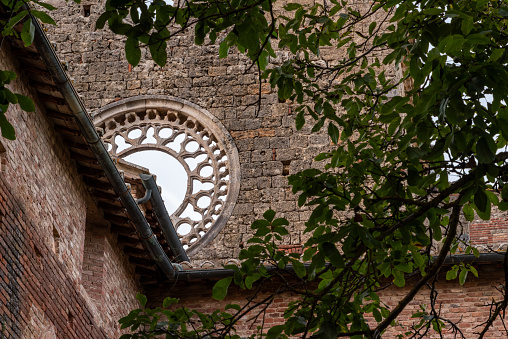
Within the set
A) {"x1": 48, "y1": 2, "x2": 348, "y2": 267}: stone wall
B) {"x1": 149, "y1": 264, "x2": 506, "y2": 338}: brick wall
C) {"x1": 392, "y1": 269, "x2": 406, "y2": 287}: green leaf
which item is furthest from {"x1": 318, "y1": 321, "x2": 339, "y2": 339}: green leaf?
{"x1": 48, "y1": 2, "x2": 348, "y2": 267}: stone wall

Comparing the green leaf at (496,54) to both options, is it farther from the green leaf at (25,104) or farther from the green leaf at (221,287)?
the green leaf at (25,104)

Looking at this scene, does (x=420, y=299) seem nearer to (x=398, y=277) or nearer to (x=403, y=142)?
(x=398, y=277)

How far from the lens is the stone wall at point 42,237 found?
8469mm

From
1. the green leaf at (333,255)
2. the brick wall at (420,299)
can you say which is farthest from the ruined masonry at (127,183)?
the green leaf at (333,255)

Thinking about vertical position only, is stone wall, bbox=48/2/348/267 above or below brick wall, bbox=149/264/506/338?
above

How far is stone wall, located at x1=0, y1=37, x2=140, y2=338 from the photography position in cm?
847

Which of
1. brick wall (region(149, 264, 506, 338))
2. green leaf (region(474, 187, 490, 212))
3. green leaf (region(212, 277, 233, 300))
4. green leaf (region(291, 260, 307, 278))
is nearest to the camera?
green leaf (region(474, 187, 490, 212))

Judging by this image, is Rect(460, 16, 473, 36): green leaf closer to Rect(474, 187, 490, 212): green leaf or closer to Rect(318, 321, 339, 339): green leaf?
Rect(474, 187, 490, 212): green leaf

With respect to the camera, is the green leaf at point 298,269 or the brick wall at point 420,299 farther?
the brick wall at point 420,299

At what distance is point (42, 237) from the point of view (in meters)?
9.26

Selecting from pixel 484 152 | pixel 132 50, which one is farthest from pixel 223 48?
pixel 484 152

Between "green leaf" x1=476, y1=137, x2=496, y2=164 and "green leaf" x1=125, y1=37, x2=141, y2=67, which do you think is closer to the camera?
"green leaf" x1=476, y1=137, x2=496, y2=164

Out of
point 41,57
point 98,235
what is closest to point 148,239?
point 98,235

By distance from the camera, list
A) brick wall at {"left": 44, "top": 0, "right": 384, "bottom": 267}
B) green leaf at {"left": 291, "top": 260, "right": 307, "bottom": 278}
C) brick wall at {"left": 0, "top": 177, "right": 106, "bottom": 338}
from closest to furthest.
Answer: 1. green leaf at {"left": 291, "top": 260, "right": 307, "bottom": 278}
2. brick wall at {"left": 0, "top": 177, "right": 106, "bottom": 338}
3. brick wall at {"left": 44, "top": 0, "right": 384, "bottom": 267}
